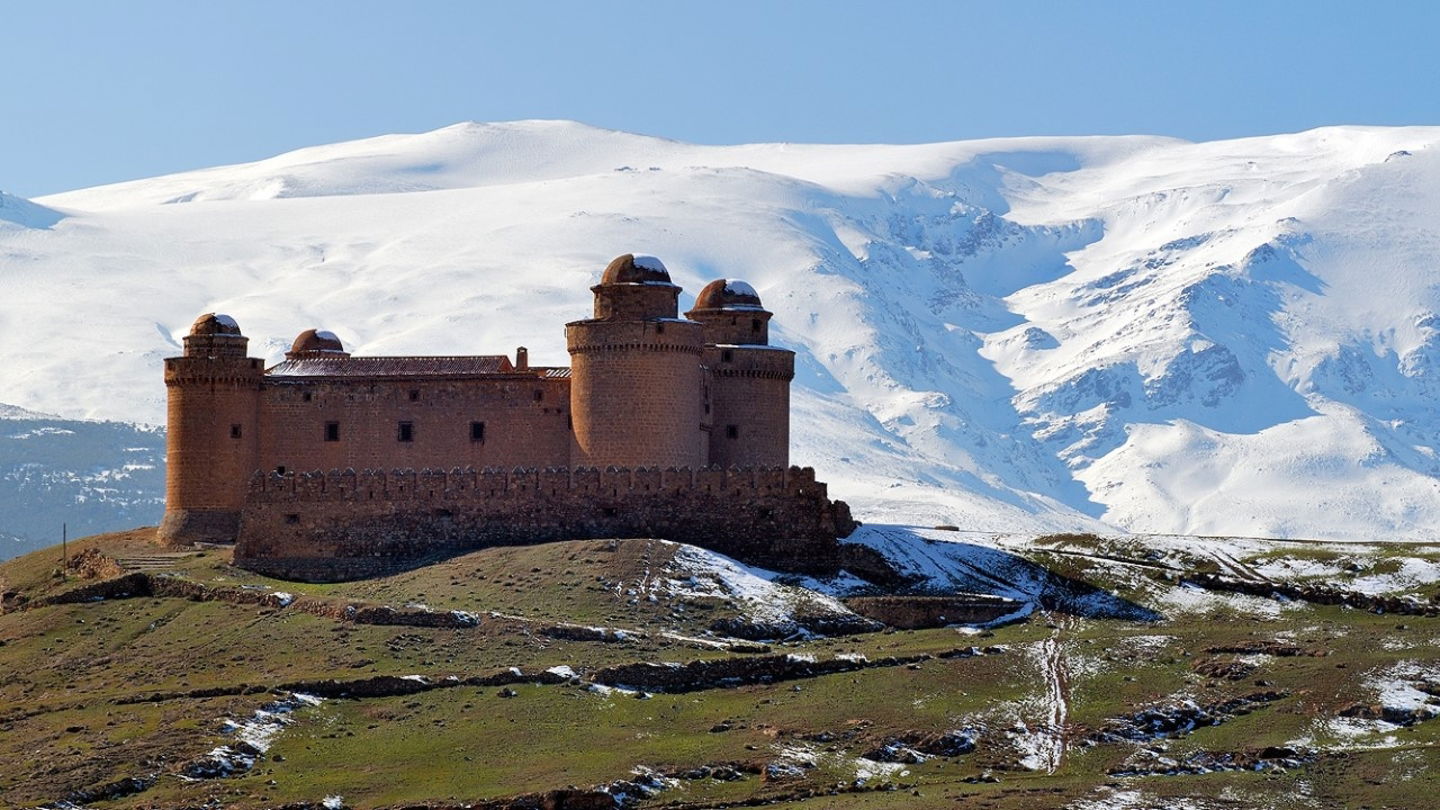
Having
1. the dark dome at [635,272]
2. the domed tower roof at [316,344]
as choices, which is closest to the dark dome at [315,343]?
the domed tower roof at [316,344]

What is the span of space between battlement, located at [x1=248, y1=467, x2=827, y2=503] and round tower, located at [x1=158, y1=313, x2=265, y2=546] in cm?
765

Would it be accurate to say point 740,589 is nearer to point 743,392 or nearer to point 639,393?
point 639,393

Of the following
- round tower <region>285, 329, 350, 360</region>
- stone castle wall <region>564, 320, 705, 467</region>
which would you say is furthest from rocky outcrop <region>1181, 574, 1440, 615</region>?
round tower <region>285, 329, 350, 360</region>

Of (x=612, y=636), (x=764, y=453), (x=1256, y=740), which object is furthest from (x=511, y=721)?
(x=764, y=453)

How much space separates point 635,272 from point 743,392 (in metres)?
7.84

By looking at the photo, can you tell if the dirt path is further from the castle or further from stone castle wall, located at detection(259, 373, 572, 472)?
stone castle wall, located at detection(259, 373, 572, 472)

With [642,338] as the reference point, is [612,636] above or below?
Result: below

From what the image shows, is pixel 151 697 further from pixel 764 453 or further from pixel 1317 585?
pixel 1317 585

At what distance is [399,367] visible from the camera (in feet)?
348

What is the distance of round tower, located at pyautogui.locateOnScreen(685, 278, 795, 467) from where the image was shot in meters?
106

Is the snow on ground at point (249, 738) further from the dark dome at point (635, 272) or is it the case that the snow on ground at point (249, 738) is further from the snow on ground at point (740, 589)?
the dark dome at point (635, 272)

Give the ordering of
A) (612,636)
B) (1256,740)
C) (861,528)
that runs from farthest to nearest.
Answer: (861,528)
(612,636)
(1256,740)

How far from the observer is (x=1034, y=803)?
64.4 metres

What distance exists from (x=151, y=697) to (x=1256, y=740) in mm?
33137
